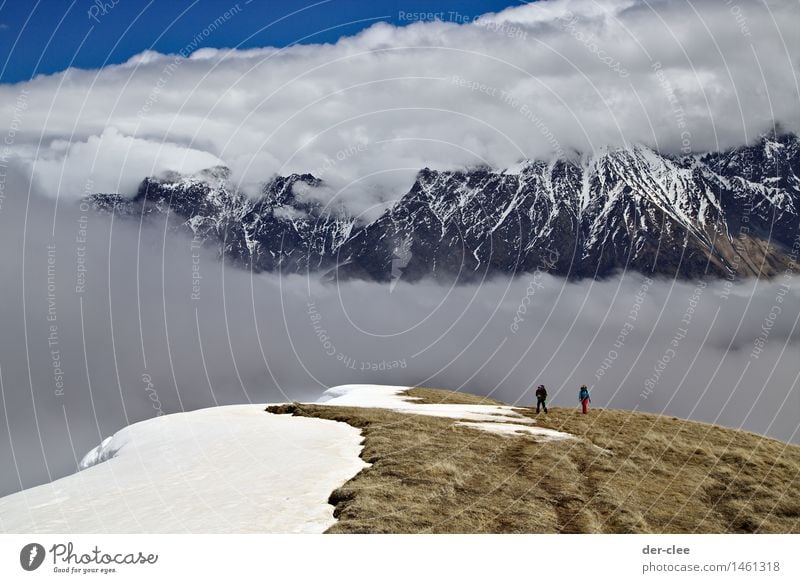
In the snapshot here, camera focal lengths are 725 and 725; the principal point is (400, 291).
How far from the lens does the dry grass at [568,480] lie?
33.4 m

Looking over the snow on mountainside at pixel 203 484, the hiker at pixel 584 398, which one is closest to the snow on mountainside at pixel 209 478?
the snow on mountainside at pixel 203 484

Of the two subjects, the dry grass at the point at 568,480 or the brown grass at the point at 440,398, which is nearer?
the dry grass at the point at 568,480

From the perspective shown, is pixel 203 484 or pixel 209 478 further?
pixel 209 478

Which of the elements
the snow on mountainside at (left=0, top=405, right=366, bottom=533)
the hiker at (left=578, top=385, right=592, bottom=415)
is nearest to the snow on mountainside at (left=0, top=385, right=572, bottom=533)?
the snow on mountainside at (left=0, top=405, right=366, bottom=533)

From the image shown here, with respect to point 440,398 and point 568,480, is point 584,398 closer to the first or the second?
point 440,398

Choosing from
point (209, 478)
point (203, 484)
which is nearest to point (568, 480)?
point (209, 478)

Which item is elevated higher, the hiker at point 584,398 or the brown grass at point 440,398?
the hiker at point 584,398

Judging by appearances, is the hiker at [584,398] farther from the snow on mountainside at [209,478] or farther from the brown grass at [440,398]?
the brown grass at [440,398]

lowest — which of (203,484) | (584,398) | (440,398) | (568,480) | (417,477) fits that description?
(440,398)

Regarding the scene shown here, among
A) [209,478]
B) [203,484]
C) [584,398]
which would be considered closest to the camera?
[203,484]

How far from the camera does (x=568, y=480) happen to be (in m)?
40.8

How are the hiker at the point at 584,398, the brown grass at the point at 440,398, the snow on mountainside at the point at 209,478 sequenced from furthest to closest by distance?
1. the brown grass at the point at 440,398
2. the hiker at the point at 584,398
3. the snow on mountainside at the point at 209,478

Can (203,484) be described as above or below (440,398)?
above
